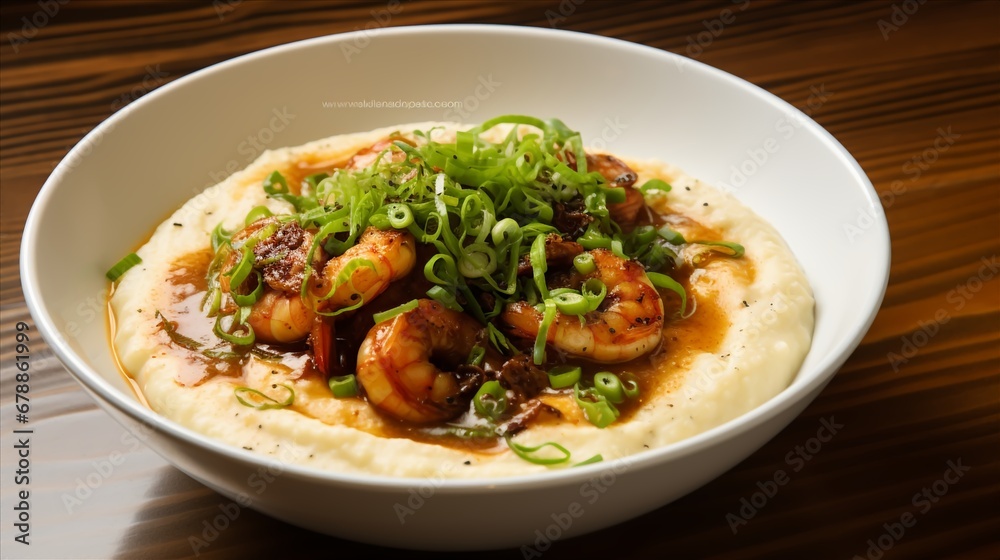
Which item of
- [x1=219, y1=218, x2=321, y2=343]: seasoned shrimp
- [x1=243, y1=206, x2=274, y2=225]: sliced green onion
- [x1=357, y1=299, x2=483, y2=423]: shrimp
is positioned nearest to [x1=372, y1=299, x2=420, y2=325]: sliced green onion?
[x1=357, y1=299, x2=483, y2=423]: shrimp

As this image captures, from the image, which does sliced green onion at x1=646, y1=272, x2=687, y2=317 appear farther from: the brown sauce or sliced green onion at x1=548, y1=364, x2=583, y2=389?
sliced green onion at x1=548, y1=364, x2=583, y2=389

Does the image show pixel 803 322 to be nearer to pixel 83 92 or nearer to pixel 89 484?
pixel 89 484

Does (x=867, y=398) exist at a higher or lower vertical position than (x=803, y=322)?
lower

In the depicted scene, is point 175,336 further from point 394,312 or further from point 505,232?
point 505,232

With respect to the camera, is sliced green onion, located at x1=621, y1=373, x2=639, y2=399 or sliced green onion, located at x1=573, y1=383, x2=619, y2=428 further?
sliced green onion, located at x1=621, y1=373, x2=639, y2=399

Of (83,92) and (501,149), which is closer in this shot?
(501,149)

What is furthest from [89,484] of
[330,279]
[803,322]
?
[803,322]

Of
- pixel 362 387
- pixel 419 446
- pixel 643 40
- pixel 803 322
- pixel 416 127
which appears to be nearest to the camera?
pixel 419 446
